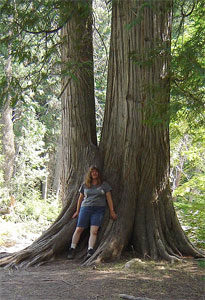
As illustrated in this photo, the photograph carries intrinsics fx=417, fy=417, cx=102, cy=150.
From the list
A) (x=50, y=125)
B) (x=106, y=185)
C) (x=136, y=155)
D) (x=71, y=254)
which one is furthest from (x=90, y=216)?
(x=50, y=125)

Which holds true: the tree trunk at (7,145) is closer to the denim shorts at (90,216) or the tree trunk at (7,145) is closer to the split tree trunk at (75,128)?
the split tree trunk at (75,128)

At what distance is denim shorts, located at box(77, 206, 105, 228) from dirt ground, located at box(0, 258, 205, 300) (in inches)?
28.1

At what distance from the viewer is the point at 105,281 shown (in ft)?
17.7

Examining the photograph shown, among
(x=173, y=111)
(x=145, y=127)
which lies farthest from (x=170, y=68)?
(x=145, y=127)

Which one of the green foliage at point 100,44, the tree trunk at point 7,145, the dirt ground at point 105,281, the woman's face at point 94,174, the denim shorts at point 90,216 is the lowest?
the dirt ground at point 105,281

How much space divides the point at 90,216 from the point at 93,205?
7.5 inches

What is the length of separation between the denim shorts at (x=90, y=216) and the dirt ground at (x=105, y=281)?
71cm

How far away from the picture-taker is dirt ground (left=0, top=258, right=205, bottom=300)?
15.9ft

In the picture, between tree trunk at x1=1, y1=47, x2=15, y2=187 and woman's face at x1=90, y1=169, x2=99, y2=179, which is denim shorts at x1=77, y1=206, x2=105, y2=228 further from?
tree trunk at x1=1, y1=47, x2=15, y2=187

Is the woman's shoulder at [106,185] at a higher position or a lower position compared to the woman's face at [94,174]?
lower

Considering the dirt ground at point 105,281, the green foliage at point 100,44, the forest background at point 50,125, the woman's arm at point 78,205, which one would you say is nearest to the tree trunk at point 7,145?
the forest background at point 50,125

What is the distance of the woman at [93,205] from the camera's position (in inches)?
272

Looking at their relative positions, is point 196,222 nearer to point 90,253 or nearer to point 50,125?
point 90,253

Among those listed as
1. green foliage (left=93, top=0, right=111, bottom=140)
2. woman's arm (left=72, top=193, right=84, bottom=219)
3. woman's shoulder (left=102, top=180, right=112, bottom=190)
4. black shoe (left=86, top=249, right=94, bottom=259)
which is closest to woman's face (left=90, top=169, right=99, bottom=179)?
woman's shoulder (left=102, top=180, right=112, bottom=190)
